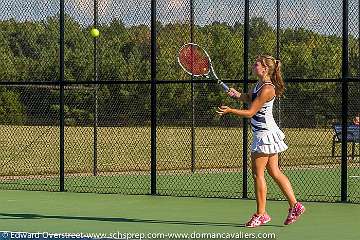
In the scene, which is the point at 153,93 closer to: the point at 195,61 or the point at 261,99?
the point at 195,61

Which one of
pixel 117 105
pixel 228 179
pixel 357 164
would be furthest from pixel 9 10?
pixel 117 105

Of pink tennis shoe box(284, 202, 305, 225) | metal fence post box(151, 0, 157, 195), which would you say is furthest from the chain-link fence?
pink tennis shoe box(284, 202, 305, 225)

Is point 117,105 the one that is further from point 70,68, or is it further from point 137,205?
point 137,205

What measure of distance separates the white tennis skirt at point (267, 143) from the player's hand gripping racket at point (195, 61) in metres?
1.72

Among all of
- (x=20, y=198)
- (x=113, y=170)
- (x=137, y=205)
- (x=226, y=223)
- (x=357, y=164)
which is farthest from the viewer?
(x=357, y=164)

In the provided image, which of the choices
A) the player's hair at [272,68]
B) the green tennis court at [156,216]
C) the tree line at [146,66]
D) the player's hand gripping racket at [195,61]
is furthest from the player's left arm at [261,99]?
the tree line at [146,66]

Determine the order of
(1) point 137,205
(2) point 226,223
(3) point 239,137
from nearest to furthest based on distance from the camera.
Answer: (2) point 226,223, (1) point 137,205, (3) point 239,137

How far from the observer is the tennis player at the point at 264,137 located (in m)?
10.3

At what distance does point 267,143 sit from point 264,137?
0.22ft

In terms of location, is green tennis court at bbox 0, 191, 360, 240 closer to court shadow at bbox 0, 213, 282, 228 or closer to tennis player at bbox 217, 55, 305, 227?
court shadow at bbox 0, 213, 282, 228

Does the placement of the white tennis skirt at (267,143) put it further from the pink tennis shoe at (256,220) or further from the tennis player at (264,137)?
the pink tennis shoe at (256,220)

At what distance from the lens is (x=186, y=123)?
2902 centimetres

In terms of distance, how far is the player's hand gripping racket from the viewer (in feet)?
39.6

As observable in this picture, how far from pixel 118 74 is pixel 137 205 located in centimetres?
1149
